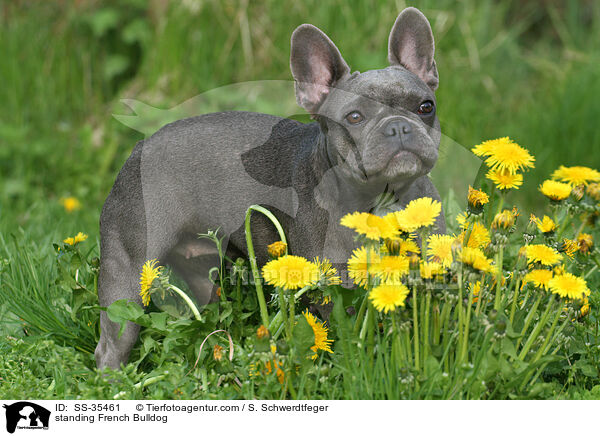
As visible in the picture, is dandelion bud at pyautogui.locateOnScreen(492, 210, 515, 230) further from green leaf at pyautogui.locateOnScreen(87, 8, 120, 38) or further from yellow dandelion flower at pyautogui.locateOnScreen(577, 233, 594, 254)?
green leaf at pyautogui.locateOnScreen(87, 8, 120, 38)

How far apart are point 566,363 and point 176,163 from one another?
5.83 feet

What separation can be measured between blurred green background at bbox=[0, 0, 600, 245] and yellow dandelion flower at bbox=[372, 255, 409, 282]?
345 cm

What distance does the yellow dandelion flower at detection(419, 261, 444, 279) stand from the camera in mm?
2244

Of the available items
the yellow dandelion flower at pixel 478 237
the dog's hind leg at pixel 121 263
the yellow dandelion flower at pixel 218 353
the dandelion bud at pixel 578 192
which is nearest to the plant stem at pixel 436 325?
the yellow dandelion flower at pixel 478 237

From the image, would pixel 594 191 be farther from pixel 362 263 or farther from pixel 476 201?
pixel 362 263

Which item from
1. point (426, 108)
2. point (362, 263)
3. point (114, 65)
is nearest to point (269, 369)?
point (362, 263)

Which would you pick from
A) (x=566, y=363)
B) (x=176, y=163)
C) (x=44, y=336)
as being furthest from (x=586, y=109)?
(x=44, y=336)

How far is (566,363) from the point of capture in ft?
9.17

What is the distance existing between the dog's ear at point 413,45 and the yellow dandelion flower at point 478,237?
0.82m

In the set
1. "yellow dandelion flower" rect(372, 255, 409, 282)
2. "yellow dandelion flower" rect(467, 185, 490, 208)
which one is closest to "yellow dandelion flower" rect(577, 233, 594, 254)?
"yellow dandelion flower" rect(467, 185, 490, 208)

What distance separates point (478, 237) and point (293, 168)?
0.90 meters

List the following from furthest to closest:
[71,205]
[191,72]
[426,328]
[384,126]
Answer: [191,72]
[71,205]
[384,126]
[426,328]

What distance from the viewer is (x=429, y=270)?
224 centimetres
